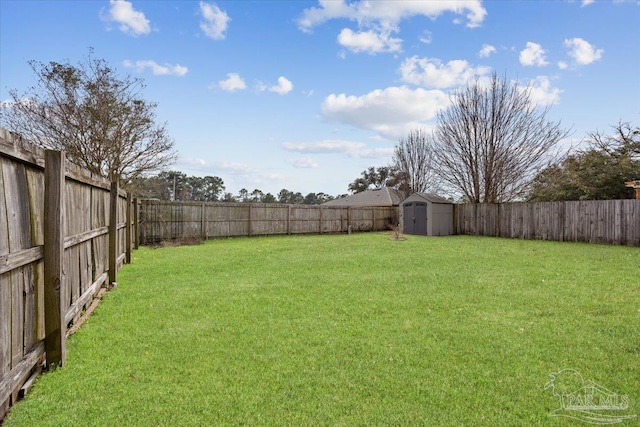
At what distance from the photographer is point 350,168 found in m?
35.5

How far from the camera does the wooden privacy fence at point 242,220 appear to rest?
1270 centimetres

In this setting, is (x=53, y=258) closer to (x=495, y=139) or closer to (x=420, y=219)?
(x=420, y=219)

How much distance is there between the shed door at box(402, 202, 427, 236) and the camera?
16.9 meters

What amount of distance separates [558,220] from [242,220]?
12727mm

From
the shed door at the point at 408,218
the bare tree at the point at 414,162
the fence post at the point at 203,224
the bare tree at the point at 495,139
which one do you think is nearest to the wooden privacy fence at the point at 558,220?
the shed door at the point at 408,218

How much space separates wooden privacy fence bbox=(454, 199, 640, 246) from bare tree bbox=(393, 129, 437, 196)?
9586 mm

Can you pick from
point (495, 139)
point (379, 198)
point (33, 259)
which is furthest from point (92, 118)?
point (495, 139)

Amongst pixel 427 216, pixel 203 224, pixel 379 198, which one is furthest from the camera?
pixel 379 198

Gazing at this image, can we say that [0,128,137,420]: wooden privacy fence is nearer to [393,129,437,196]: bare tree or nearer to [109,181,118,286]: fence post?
[109,181,118,286]: fence post

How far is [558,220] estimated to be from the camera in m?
13.5

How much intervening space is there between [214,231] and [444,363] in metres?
12.8

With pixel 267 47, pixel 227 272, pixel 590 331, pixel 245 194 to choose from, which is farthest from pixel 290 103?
pixel 245 194

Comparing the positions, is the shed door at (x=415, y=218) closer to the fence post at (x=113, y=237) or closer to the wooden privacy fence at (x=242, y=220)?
the wooden privacy fence at (x=242, y=220)

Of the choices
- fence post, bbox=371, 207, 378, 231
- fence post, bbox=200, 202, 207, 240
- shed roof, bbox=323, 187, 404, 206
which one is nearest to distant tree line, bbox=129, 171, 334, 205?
shed roof, bbox=323, 187, 404, 206
